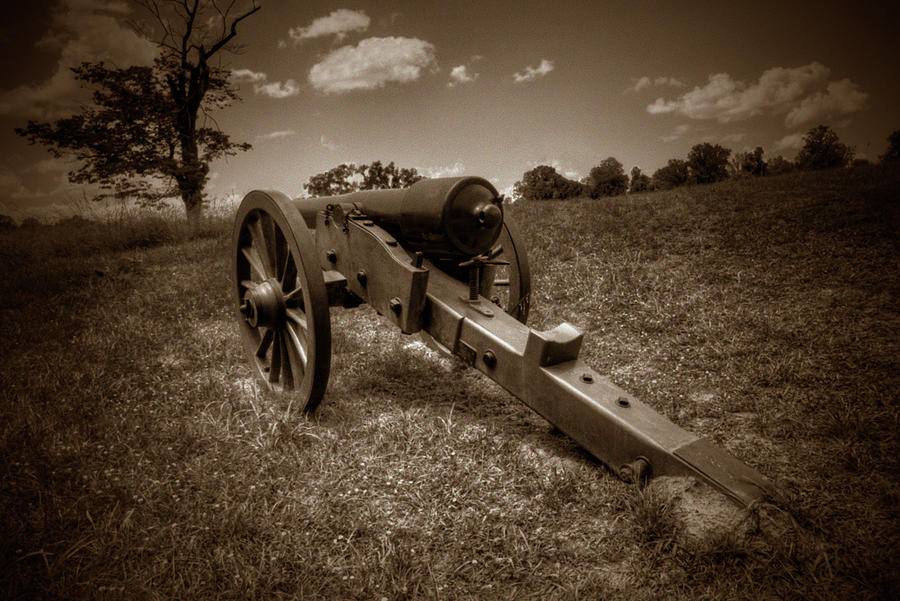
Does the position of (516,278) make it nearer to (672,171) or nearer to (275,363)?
(275,363)

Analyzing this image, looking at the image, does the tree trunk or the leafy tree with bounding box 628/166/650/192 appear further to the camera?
the leafy tree with bounding box 628/166/650/192

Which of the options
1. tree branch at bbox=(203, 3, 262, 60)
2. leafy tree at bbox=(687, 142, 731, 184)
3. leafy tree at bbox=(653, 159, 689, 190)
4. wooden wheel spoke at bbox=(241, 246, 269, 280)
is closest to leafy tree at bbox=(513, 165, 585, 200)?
leafy tree at bbox=(653, 159, 689, 190)

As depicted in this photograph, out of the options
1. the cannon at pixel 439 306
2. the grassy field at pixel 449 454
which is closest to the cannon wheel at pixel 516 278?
the cannon at pixel 439 306

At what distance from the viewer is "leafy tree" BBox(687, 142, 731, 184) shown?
3919cm

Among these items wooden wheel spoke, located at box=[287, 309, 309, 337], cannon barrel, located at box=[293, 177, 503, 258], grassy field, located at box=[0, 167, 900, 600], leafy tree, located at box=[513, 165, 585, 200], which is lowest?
grassy field, located at box=[0, 167, 900, 600]

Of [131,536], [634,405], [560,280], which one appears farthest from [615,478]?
[560,280]

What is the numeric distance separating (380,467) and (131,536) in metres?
1.02

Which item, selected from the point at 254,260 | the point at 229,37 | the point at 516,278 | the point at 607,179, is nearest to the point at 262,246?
the point at 254,260

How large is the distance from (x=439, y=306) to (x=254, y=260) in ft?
4.73

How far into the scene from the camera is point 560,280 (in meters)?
5.25

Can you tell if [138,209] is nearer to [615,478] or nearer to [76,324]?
[76,324]

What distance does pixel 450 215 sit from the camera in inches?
98.0

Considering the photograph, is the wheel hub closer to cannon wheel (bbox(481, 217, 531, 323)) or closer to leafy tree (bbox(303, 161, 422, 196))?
cannon wheel (bbox(481, 217, 531, 323))

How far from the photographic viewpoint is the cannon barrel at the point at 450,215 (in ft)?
8.18
